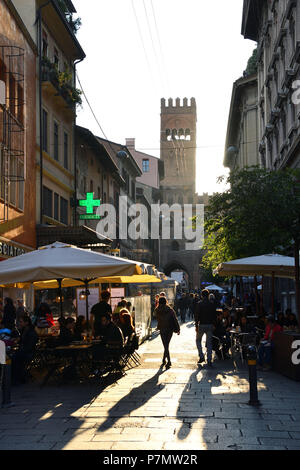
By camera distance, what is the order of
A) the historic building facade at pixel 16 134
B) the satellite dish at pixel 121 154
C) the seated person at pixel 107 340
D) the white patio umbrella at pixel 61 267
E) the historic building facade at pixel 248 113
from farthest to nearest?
the satellite dish at pixel 121 154
the historic building facade at pixel 248 113
the historic building facade at pixel 16 134
the seated person at pixel 107 340
the white patio umbrella at pixel 61 267

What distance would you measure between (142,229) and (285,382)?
154 feet

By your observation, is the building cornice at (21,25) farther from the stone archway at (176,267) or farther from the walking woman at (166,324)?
the stone archway at (176,267)

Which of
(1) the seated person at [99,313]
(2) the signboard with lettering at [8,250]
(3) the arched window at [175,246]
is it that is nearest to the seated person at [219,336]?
(1) the seated person at [99,313]

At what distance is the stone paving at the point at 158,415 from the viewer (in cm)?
683

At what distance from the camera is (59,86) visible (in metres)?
25.3

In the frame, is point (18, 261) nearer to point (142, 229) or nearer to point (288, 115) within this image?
point (288, 115)

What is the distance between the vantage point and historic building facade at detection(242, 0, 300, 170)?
23608mm

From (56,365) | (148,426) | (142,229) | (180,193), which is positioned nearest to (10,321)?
(56,365)

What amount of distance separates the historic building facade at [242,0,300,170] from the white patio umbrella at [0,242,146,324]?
11814mm

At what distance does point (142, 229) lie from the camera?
192 ft

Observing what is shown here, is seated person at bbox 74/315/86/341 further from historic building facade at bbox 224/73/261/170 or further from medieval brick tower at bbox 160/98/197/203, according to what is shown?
medieval brick tower at bbox 160/98/197/203

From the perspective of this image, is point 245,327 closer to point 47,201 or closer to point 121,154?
point 47,201

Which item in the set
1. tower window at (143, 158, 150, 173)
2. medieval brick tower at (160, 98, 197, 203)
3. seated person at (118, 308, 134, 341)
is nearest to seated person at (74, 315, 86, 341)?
seated person at (118, 308, 134, 341)

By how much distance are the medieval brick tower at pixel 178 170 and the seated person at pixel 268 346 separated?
70.3 m
